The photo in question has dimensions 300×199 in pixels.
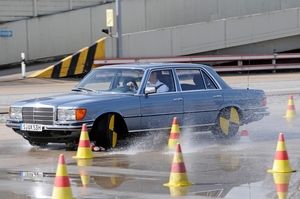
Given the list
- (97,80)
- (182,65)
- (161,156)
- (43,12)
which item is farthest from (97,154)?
(43,12)

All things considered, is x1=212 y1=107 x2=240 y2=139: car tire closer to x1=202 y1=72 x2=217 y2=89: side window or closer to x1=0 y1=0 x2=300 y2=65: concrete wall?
x1=202 y1=72 x2=217 y2=89: side window

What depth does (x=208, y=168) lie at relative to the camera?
10141 mm

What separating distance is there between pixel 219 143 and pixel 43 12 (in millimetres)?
22176

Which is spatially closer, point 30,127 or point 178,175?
point 178,175

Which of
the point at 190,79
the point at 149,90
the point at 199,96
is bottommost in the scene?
the point at 199,96

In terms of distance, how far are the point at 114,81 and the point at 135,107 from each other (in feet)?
2.85

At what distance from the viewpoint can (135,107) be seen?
12.3 meters

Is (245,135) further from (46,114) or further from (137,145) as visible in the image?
(46,114)

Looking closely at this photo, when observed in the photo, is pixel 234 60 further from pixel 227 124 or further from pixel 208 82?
pixel 227 124

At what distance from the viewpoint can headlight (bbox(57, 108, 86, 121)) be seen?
11688 millimetres

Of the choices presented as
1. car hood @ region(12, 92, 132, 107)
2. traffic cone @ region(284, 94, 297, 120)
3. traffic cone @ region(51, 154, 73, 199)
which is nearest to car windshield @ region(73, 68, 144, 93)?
car hood @ region(12, 92, 132, 107)

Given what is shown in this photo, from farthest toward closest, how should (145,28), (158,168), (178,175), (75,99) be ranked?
(145,28) → (75,99) → (158,168) → (178,175)

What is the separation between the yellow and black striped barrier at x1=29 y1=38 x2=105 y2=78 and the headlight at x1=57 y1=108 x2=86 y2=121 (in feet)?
63.2

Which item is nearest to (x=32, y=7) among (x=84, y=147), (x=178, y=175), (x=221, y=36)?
(x=221, y=36)
